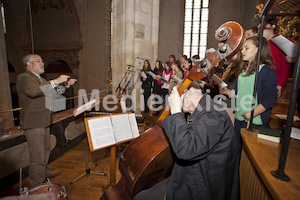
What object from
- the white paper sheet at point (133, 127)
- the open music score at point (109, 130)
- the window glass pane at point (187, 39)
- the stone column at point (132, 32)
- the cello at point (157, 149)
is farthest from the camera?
the window glass pane at point (187, 39)

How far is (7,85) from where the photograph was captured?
4.32 m

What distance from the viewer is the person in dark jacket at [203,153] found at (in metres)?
0.98

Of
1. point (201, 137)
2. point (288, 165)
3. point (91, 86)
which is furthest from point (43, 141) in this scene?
point (91, 86)

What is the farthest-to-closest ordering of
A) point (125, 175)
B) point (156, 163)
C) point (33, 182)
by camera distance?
point (33, 182), point (125, 175), point (156, 163)

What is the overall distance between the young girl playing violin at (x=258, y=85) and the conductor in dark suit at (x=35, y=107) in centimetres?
219

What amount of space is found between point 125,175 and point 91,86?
35.8 ft

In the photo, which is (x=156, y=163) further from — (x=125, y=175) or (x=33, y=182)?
→ (x=33, y=182)

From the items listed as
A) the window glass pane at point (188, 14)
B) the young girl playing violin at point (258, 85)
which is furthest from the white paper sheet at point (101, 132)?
the window glass pane at point (188, 14)

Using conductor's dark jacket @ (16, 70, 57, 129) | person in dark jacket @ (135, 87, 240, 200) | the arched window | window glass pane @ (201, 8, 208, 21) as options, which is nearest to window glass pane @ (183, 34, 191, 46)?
the arched window

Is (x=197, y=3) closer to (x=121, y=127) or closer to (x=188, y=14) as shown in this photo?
(x=188, y=14)

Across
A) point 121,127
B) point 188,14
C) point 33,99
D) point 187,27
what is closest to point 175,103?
point 121,127

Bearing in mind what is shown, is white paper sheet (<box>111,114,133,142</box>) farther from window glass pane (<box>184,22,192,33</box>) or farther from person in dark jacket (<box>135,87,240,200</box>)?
window glass pane (<box>184,22,192,33</box>)

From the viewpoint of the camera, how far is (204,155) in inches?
40.0

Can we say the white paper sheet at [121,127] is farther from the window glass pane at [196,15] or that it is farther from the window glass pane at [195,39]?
the window glass pane at [196,15]
